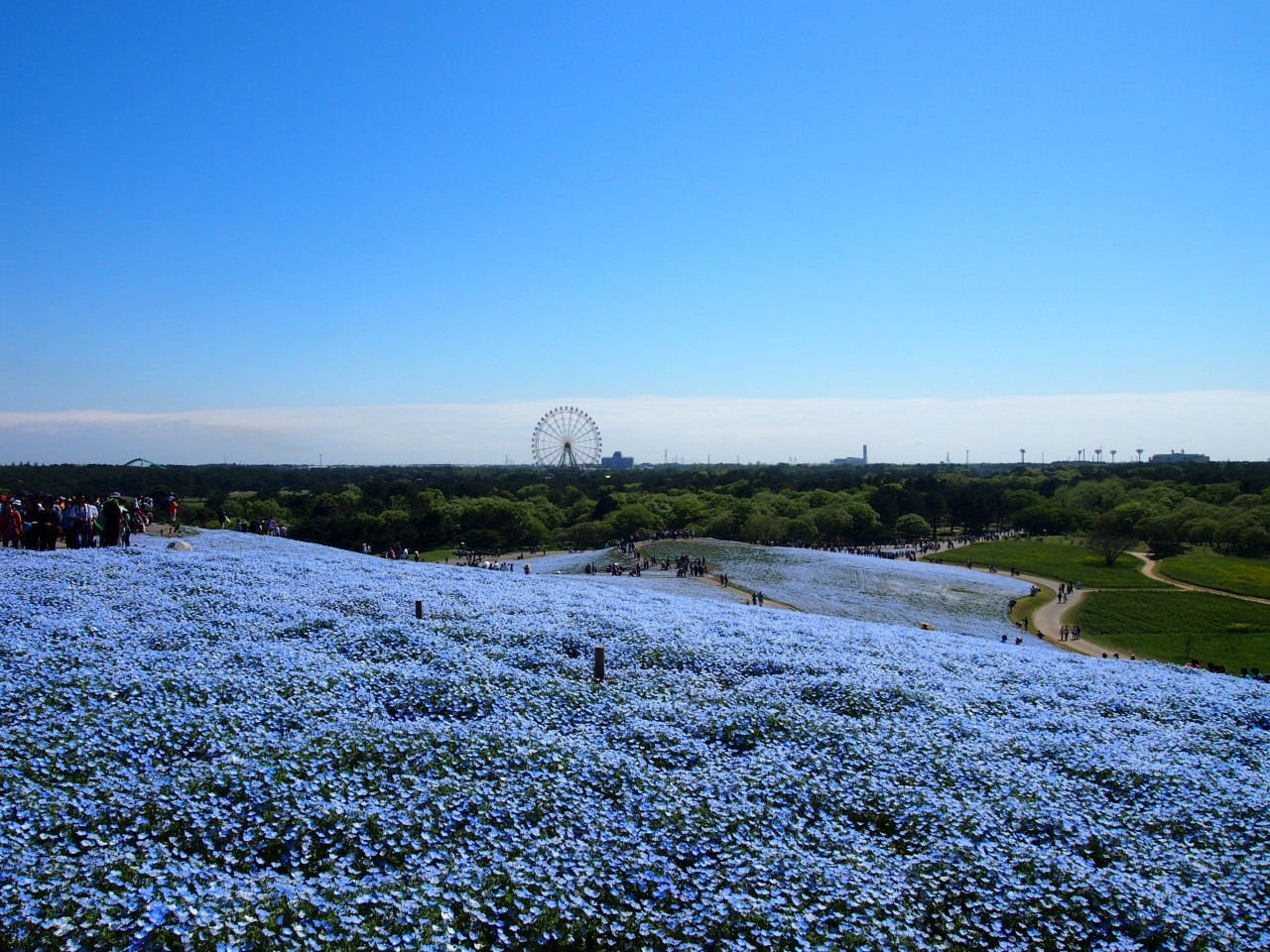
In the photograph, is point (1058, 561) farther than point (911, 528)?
No

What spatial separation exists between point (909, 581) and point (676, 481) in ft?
340

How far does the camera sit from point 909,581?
46.2 meters

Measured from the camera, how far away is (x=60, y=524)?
23266 millimetres

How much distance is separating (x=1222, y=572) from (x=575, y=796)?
227ft

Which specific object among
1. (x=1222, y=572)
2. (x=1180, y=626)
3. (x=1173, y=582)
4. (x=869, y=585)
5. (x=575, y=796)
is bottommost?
(x=1180, y=626)

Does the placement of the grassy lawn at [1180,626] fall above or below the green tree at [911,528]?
below

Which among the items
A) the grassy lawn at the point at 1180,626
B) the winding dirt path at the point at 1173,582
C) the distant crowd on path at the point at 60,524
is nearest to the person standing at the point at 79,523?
the distant crowd on path at the point at 60,524

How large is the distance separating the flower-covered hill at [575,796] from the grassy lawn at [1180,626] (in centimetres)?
2482

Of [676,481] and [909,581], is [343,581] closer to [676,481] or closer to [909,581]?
[909,581]

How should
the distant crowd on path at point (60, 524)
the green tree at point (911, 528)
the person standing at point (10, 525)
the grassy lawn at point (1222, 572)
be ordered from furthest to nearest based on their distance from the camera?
the green tree at point (911, 528) < the grassy lawn at point (1222, 572) < the person standing at point (10, 525) < the distant crowd on path at point (60, 524)

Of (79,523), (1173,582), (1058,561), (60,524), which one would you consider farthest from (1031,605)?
(60,524)

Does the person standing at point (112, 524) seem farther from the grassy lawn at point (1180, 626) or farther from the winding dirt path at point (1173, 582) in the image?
the winding dirt path at point (1173, 582)

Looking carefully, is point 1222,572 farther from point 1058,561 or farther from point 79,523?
point 79,523

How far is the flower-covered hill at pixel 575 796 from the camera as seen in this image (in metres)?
6.04
